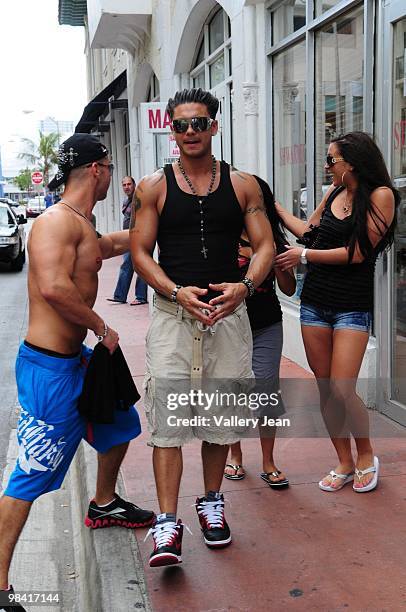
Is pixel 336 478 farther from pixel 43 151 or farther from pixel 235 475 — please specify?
pixel 43 151

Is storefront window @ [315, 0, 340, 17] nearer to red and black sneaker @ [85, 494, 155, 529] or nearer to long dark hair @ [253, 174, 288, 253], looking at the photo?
long dark hair @ [253, 174, 288, 253]

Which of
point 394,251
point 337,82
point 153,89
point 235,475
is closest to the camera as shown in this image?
point 235,475

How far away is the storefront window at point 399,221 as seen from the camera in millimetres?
4852

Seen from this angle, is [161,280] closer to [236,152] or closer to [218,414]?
[218,414]

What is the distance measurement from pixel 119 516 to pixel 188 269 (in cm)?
138

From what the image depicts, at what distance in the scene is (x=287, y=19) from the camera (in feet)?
23.5

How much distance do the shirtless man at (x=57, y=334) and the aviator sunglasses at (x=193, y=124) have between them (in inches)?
15.7

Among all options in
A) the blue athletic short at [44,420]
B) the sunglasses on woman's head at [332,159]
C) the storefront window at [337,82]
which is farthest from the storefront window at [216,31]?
the blue athletic short at [44,420]

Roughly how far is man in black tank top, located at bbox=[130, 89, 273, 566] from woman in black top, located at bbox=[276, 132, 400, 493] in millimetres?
570

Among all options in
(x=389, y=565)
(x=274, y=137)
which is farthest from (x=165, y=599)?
(x=274, y=137)

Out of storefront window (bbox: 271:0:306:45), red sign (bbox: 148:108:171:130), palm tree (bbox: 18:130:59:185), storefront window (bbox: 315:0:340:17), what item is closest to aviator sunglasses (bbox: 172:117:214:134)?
storefront window (bbox: 315:0:340:17)

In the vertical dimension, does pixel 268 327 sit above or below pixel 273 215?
below

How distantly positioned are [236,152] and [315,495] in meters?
5.16

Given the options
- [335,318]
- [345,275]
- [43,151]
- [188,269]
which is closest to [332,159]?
[345,275]
